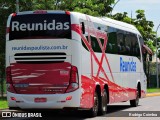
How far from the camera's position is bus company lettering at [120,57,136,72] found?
21203mm

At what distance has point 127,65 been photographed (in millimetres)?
22094

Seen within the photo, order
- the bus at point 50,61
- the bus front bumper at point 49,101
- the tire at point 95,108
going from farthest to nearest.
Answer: the tire at point 95,108 < the bus at point 50,61 < the bus front bumper at point 49,101

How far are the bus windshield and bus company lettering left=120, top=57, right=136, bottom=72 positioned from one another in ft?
18.6

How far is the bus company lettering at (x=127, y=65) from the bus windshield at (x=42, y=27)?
568 cm

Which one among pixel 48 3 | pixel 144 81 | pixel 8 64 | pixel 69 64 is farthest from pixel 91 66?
pixel 48 3

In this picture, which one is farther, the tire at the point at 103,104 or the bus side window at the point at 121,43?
the bus side window at the point at 121,43

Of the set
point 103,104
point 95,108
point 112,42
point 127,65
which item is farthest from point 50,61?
point 127,65

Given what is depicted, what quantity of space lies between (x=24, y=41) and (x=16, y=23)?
2.27 ft

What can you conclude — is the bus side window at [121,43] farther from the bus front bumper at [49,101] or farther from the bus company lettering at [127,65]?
the bus front bumper at [49,101]

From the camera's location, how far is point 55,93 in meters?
15.5

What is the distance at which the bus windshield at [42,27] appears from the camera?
15.9 meters

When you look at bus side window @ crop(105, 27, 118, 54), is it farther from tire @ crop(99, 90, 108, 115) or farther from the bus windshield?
the bus windshield

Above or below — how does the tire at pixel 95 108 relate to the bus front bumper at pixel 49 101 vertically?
below

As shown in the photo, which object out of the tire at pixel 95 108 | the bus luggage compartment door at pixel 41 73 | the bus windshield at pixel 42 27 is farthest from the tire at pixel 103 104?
the bus windshield at pixel 42 27
